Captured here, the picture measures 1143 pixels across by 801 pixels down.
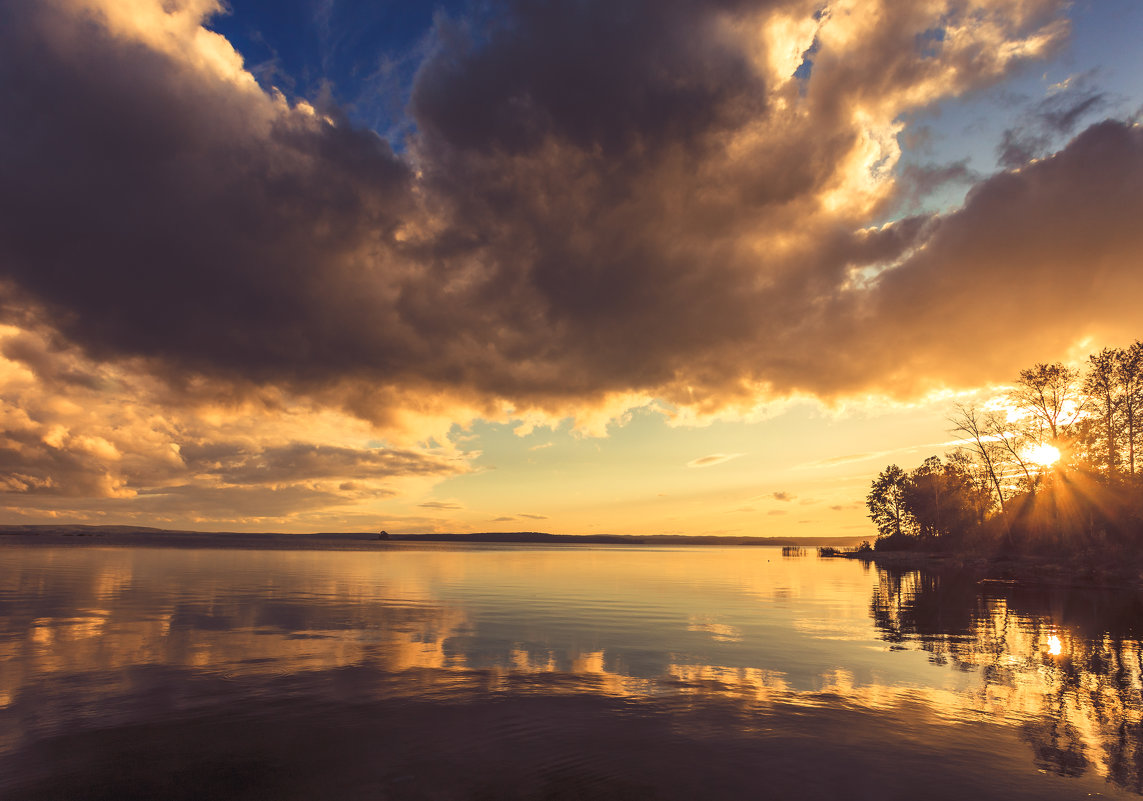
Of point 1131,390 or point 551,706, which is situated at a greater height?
point 1131,390

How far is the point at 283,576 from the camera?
52.8 m

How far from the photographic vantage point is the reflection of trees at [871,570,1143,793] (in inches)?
482

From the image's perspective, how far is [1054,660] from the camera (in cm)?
2106

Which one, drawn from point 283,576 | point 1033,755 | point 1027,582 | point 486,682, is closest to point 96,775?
point 486,682

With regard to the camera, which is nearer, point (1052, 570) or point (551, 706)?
point (551, 706)

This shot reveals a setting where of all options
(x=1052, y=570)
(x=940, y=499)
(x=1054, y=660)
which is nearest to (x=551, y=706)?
(x=1054, y=660)

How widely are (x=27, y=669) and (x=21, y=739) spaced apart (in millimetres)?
7377

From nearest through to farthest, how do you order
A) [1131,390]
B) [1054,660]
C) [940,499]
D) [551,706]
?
[551,706], [1054,660], [1131,390], [940,499]

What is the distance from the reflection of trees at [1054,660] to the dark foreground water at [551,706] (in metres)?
0.11

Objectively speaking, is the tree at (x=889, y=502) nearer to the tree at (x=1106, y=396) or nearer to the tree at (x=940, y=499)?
the tree at (x=940, y=499)

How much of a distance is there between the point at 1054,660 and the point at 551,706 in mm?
19301

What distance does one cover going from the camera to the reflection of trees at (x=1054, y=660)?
12.2 meters

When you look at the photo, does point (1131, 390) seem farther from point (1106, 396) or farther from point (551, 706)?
point (551, 706)

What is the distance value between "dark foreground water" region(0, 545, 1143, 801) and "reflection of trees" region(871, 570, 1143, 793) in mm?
111
